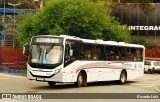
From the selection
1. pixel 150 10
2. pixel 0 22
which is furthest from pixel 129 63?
pixel 0 22

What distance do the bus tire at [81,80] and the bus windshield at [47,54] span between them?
8.01ft

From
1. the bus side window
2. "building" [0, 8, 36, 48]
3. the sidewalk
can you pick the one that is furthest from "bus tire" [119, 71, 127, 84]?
"building" [0, 8, 36, 48]

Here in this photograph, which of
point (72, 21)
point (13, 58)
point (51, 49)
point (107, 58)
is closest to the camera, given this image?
point (51, 49)

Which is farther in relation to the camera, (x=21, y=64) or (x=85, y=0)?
(x=21, y=64)

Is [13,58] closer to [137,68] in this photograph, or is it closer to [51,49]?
[137,68]

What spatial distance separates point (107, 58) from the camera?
1095 inches

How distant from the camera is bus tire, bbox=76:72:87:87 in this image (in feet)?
80.8

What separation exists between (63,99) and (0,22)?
201ft

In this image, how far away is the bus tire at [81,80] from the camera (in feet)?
80.8

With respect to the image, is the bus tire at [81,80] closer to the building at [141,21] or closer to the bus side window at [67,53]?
the bus side window at [67,53]

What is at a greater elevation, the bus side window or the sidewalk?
the bus side window

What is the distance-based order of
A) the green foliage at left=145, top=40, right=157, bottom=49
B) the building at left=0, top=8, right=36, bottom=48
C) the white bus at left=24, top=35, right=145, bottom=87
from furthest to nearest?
the building at left=0, top=8, right=36, bottom=48 < the green foliage at left=145, top=40, right=157, bottom=49 < the white bus at left=24, top=35, right=145, bottom=87

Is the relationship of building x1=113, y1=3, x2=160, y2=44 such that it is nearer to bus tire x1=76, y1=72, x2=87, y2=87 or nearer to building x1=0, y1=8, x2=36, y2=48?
building x1=0, y1=8, x2=36, y2=48

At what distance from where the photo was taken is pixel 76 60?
79.4 feet
